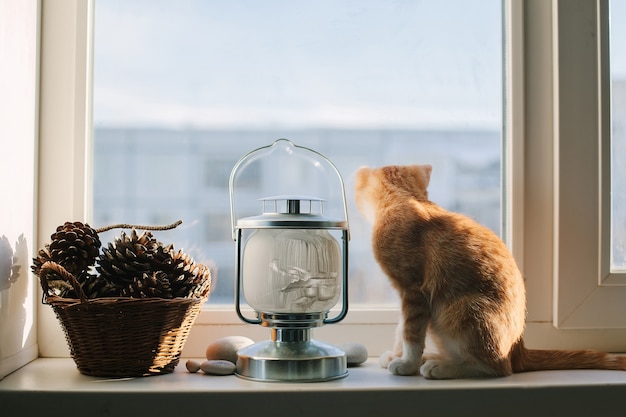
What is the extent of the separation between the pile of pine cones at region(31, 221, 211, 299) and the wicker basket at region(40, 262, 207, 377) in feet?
0.08

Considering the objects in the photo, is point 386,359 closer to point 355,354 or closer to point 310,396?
point 355,354

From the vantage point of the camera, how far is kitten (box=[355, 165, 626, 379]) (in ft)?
3.83

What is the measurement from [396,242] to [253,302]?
0.26 meters

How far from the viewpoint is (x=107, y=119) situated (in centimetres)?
138

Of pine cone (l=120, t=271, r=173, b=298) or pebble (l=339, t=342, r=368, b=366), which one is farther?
pebble (l=339, t=342, r=368, b=366)

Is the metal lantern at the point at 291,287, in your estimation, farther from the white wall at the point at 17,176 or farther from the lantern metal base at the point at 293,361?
the white wall at the point at 17,176

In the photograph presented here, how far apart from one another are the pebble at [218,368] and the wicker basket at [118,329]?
0.22 ft

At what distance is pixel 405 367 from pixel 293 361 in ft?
0.61

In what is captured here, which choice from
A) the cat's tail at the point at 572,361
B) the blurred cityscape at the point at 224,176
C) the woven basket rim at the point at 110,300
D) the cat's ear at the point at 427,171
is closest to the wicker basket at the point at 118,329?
the woven basket rim at the point at 110,300

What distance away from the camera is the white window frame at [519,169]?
1.35 m

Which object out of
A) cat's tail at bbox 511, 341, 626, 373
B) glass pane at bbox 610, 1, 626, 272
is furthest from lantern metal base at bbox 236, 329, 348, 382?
glass pane at bbox 610, 1, 626, 272

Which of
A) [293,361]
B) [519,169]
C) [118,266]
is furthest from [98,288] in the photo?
[519,169]

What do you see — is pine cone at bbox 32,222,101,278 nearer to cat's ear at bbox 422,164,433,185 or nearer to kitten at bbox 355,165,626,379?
kitten at bbox 355,165,626,379

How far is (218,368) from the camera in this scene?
1196 millimetres
